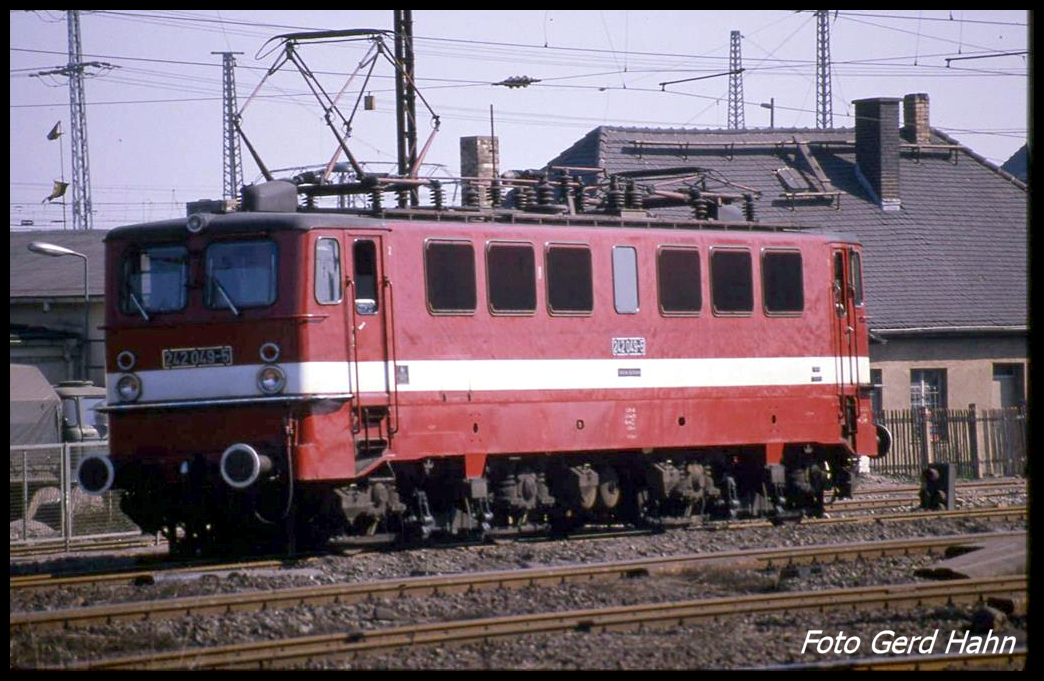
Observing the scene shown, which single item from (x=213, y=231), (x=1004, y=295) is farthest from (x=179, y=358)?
(x=1004, y=295)

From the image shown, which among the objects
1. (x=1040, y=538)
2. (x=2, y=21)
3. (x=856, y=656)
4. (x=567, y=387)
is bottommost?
(x=856, y=656)

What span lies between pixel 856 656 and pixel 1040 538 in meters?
1.71

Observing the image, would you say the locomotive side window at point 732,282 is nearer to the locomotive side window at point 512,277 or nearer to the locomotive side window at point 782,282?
the locomotive side window at point 782,282

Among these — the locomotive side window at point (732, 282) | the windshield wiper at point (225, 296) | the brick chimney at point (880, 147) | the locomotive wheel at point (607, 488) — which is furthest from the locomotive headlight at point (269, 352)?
the brick chimney at point (880, 147)

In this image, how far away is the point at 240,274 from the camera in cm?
1476

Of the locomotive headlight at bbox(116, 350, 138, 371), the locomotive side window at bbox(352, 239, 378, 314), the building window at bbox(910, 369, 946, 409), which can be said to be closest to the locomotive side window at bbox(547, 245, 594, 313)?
the locomotive side window at bbox(352, 239, 378, 314)

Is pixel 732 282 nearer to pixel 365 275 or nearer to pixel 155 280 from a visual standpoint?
pixel 365 275

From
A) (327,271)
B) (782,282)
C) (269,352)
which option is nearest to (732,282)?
(782,282)

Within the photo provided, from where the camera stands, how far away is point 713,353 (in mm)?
18047

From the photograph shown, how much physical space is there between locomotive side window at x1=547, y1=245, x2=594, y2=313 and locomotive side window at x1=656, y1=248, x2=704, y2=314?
3.73 ft

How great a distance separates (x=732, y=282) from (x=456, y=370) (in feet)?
14.0

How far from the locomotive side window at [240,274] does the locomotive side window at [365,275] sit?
2.82 ft

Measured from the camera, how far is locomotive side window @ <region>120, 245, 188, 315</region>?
1505cm

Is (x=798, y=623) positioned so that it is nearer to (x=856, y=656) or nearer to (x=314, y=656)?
(x=856, y=656)
